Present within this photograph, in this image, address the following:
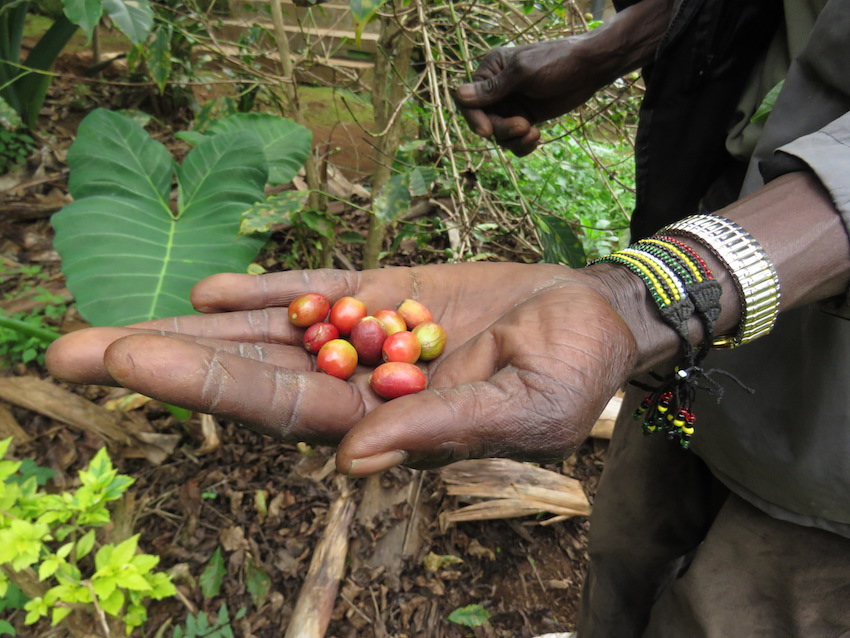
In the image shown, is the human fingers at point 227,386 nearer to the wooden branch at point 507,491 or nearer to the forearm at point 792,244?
the forearm at point 792,244

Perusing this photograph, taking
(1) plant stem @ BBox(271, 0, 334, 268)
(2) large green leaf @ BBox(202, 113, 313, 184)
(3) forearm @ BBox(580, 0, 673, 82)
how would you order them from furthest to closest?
(2) large green leaf @ BBox(202, 113, 313, 184)
(1) plant stem @ BBox(271, 0, 334, 268)
(3) forearm @ BBox(580, 0, 673, 82)

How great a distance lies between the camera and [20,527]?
1.51 m

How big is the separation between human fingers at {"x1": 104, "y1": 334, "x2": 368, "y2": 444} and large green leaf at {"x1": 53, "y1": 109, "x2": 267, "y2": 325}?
1.16m

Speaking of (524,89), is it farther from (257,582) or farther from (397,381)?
(257,582)

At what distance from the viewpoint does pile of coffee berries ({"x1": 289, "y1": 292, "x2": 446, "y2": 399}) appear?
57.7 inches

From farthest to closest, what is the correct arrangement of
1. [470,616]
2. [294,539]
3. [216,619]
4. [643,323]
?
[294,539] < [470,616] < [216,619] < [643,323]

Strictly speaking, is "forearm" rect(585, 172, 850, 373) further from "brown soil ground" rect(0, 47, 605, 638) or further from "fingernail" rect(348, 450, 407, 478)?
"brown soil ground" rect(0, 47, 605, 638)

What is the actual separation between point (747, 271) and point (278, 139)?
95.1 inches

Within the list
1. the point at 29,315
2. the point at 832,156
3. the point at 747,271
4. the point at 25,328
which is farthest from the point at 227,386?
the point at 29,315

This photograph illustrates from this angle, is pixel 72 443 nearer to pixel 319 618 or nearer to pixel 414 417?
pixel 319 618

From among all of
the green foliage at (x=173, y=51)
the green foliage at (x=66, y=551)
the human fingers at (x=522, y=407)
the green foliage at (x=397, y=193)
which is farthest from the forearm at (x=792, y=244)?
the green foliage at (x=173, y=51)

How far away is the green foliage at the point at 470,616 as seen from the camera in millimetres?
2350

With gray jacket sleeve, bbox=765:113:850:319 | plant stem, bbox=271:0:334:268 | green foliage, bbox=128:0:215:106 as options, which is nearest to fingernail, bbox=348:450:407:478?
gray jacket sleeve, bbox=765:113:850:319

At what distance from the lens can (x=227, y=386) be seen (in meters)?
1.05
